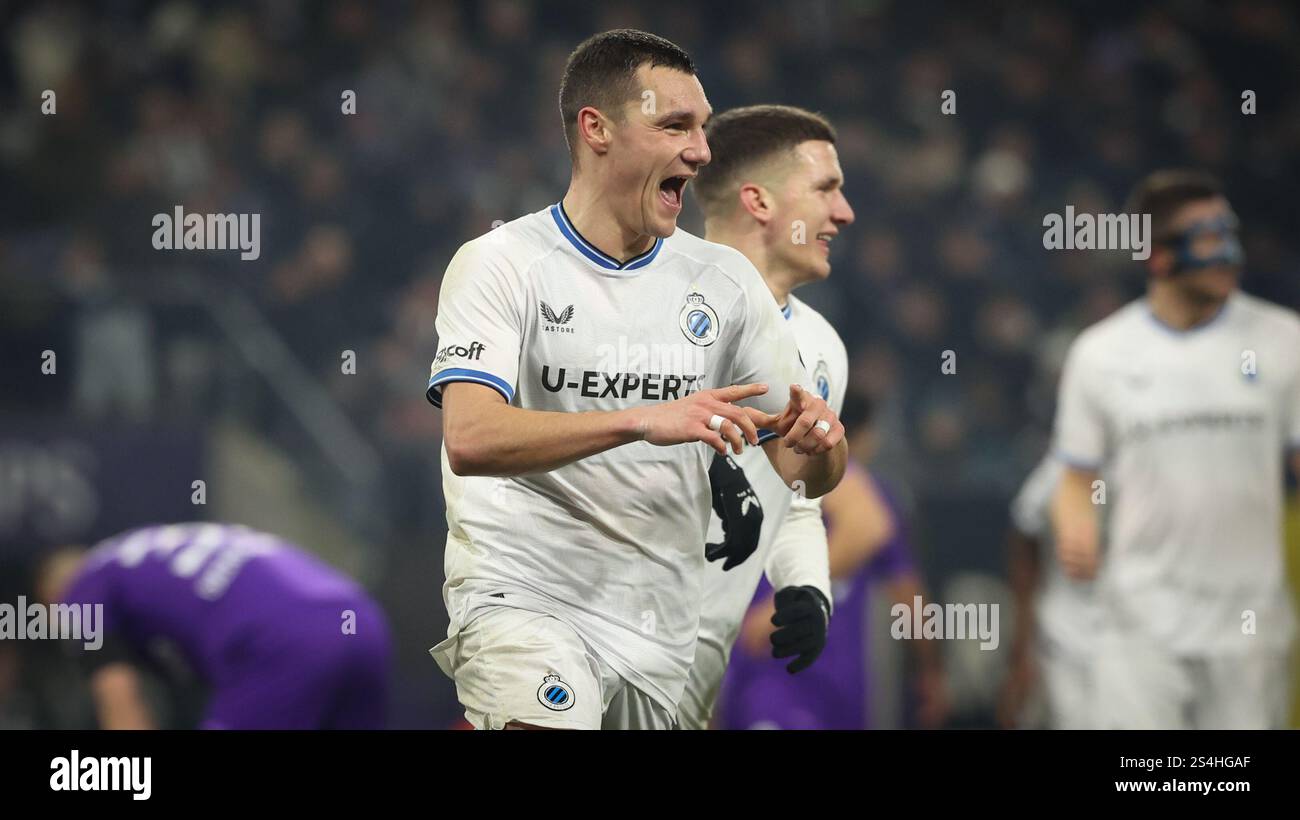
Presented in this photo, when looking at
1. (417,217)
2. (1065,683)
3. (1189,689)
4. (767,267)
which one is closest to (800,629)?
(767,267)

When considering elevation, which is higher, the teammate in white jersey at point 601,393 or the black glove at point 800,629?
the teammate in white jersey at point 601,393

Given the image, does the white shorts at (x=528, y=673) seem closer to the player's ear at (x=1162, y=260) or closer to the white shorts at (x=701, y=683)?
the white shorts at (x=701, y=683)

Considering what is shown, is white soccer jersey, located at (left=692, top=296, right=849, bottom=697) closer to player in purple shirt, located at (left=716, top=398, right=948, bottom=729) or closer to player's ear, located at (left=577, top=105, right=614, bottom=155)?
player's ear, located at (left=577, top=105, right=614, bottom=155)

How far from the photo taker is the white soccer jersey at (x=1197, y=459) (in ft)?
21.2

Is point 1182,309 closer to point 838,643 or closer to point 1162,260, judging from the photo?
point 1162,260

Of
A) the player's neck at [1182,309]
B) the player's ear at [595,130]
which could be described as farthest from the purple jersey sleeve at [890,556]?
the player's ear at [595,130]

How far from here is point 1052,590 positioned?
796 centimetres

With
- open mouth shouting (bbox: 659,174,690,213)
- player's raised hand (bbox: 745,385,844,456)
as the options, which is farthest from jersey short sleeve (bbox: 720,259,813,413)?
player's raised hand (bbox: 745,385,844,456)

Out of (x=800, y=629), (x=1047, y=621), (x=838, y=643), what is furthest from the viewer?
(x=1047, y=621)

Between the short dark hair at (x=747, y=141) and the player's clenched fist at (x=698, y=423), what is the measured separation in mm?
1642

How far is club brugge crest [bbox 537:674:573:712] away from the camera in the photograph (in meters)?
3.58

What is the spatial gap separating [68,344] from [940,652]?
519 centimetres

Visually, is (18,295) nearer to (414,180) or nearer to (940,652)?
(414,180)

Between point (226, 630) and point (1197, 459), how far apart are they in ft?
Answer: 12.7
